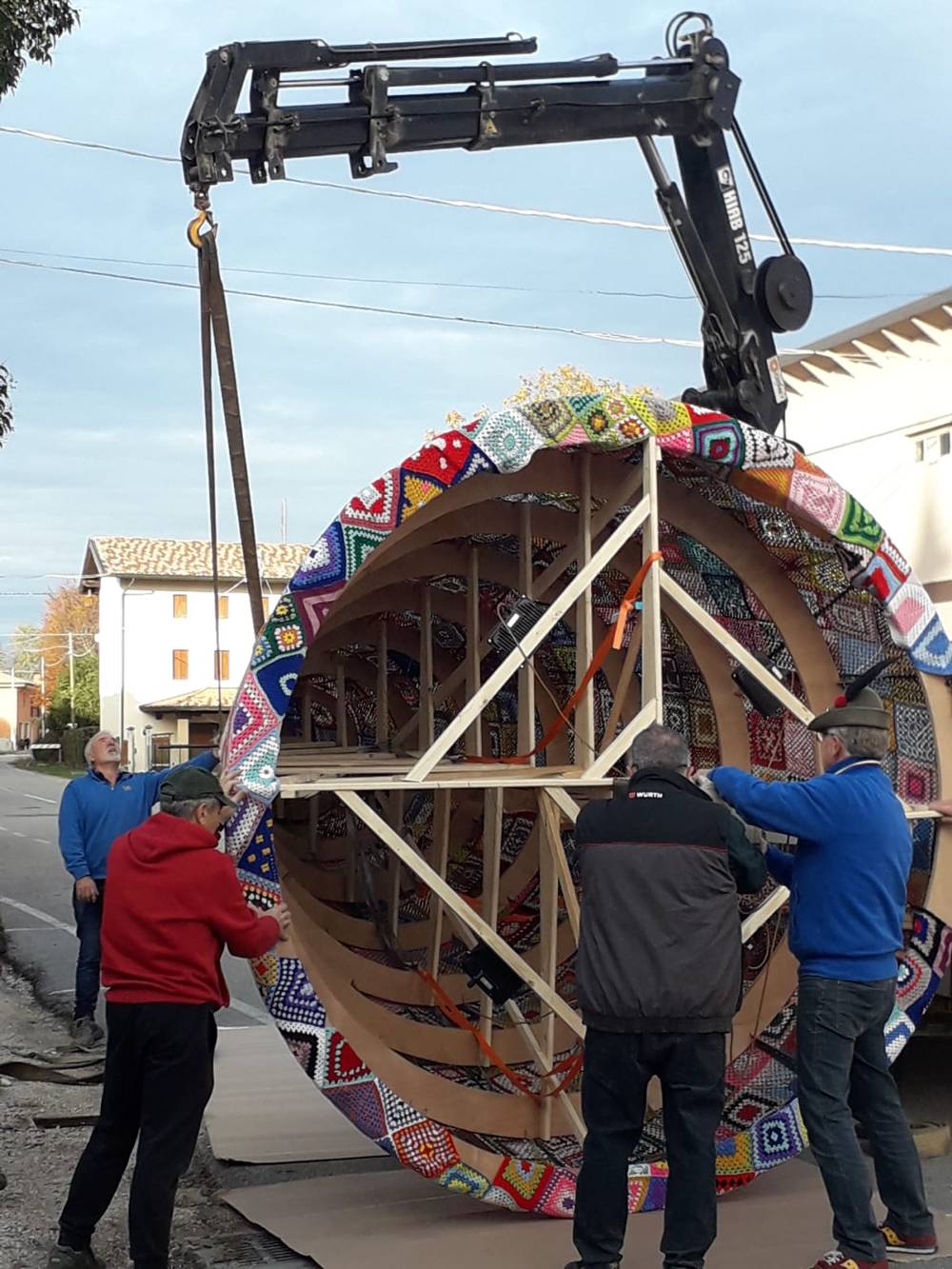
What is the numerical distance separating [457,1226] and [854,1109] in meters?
1.49

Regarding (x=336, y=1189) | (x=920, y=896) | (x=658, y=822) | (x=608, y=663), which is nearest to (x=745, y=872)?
(x=658, y=822)

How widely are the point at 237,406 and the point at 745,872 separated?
2.51m

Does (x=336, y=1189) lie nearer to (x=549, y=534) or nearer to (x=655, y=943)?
(x=655, y=943)

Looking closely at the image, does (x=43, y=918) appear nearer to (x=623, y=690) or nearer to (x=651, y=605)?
(x=623, y=690)

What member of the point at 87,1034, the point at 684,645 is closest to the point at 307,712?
the point at 87,1034

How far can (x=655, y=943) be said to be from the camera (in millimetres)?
4598

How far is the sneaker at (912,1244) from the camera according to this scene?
199 inches

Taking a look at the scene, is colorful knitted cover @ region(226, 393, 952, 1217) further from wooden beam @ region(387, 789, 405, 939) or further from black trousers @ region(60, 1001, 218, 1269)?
wooden beam @ region(387, 789, 405, 939)

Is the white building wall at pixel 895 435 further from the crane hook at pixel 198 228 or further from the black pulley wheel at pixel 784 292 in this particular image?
the crane hook at pixel 198 228

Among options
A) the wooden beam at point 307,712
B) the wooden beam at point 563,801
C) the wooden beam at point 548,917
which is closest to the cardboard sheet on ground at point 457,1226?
the wooden beam at point 548,917

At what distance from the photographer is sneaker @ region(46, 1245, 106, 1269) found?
4.85m

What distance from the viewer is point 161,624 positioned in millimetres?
58094

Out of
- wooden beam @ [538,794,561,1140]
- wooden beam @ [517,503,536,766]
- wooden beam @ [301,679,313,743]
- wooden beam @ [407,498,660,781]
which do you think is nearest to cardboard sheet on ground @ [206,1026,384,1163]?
wooden beam @ [538,794,561,1140]

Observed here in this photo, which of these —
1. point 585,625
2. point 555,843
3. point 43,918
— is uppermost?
point 585,625
